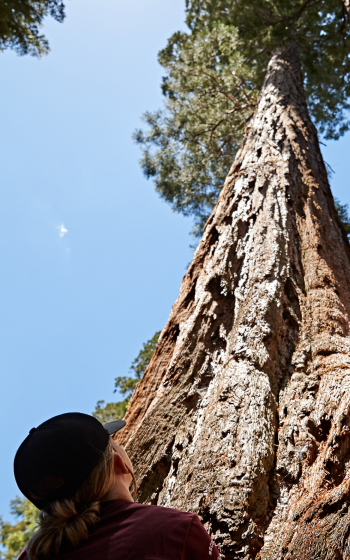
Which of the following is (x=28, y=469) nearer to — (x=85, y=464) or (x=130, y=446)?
(x=85, y=464)

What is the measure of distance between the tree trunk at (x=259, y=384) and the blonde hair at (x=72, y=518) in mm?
453

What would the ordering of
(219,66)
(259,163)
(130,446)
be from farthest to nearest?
1. (219,66)
2. (259,163)
3. (130,446)

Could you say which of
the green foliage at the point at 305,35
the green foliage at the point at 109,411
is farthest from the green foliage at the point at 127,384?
the green foliage at the point at 305,35

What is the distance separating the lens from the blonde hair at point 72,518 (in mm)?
1087

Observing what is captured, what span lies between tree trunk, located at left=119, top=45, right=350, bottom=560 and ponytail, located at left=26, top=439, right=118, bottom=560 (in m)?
0.45

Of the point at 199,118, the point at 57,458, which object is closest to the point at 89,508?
the point at 57,458

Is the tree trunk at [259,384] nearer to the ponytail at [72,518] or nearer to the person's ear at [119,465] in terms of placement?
the person's ear at [119,465]

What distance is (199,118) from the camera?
8688 mm

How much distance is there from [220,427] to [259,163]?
2.68 metres

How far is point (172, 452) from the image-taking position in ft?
6.12

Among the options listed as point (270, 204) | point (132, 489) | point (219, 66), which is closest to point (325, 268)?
point (270, 204)

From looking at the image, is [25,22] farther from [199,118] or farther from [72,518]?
[72,518]

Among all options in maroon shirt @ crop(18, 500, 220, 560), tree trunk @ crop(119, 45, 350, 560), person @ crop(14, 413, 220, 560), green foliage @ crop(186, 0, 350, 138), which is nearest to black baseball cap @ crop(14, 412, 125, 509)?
person @ crop(14, 413, 220, 560)

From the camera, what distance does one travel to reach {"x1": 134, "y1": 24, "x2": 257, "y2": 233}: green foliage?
8.43 metres
